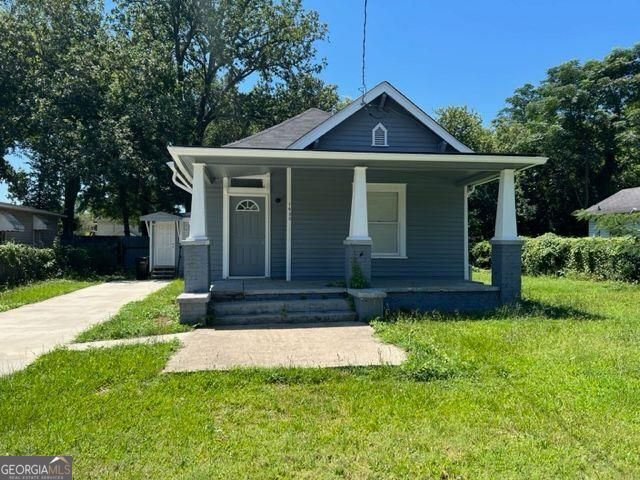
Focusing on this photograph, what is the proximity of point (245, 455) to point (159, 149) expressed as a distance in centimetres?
1927

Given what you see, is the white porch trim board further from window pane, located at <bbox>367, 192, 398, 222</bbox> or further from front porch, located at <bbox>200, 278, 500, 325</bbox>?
window pane, located at <bbox>367, 192, 398, 222</bbox>

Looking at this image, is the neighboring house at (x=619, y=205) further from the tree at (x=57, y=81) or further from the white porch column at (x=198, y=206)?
the tree at (x=57, y=81)

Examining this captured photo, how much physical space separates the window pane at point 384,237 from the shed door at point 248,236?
2489 mm

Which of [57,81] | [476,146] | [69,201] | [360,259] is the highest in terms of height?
[57,81]

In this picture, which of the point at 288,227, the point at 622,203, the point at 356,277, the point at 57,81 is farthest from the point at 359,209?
the point at 622,203

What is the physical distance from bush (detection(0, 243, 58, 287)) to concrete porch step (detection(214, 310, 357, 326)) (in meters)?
9.05

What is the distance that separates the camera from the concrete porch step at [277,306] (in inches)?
298

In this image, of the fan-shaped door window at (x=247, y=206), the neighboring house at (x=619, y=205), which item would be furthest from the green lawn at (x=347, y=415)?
the neighboring house at (x=619, y=205)

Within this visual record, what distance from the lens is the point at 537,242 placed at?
17.6 m

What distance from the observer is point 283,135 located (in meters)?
10.6

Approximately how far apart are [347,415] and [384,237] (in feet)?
22.7

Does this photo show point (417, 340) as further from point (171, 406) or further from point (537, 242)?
point (537, 242)

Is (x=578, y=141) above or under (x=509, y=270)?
above

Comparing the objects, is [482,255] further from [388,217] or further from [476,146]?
[388,217]
